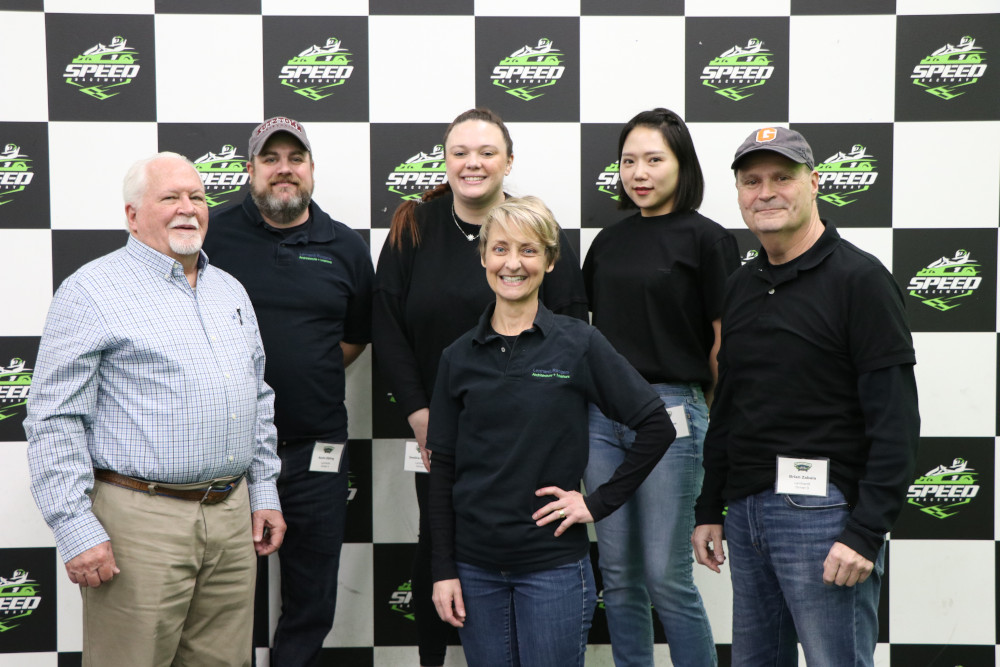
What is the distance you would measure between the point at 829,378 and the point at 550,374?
0.59 m

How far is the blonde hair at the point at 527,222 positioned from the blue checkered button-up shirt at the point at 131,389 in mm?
731

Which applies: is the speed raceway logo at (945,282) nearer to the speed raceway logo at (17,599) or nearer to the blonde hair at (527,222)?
the blonde hair at (527,222)

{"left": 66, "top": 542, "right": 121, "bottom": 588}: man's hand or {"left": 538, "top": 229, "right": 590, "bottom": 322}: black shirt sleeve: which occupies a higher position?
{"left": 538, "top": 229, "right": 590, "bottom": 322}: black shirt sleeve

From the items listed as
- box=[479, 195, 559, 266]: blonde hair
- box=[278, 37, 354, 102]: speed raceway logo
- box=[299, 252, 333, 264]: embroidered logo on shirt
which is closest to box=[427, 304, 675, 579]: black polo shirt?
box=[479, 195, 559, 266]: blonde hair

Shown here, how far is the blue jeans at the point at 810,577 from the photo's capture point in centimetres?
158

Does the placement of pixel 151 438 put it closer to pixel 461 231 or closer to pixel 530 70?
pixel 461 231

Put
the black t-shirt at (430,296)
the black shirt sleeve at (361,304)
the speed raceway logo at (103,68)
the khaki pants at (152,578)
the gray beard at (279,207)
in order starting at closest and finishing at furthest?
1. the khaki pants at (152,578)
2. the black t-shirt at (430,296)
3. the gray beard at (279,207)
4. the black shirt sleeve at (361,304)
5. the speed raceway logo at (103,68)

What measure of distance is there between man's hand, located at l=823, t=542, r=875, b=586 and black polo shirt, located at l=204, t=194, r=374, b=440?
1.40 m

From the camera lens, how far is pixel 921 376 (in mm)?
2641

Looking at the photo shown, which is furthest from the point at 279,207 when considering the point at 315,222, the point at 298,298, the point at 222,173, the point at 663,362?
the point at 663,362

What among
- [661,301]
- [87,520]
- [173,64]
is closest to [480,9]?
[173,64]

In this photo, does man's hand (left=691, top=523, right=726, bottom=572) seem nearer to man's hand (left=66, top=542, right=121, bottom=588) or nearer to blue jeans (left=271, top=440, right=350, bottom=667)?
blue jeans (left=271, top=440, right=350, bottom=667)

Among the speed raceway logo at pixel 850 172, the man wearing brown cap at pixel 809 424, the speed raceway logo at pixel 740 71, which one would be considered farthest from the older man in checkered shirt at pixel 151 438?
the speed raceway logo at pixel 850 172

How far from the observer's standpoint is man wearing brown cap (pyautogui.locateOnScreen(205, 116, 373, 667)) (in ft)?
7.23
